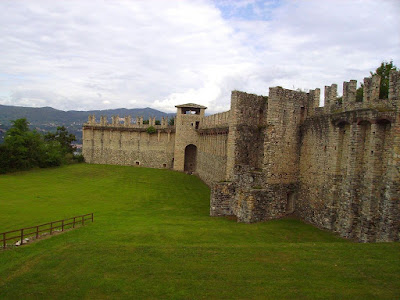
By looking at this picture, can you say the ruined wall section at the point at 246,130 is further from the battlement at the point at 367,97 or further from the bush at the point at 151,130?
the bush at the point at 151,130

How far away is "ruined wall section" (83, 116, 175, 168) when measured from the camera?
47.7 m

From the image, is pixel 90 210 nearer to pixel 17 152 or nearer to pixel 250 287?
pixel 250 287

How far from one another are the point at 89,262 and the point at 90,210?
11.7 metres

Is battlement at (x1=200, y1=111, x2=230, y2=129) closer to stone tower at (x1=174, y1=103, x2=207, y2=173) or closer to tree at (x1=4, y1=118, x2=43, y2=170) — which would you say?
stone tower at (x1=174, y1=103, x2=207, y2=173)

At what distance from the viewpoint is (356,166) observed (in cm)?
1504

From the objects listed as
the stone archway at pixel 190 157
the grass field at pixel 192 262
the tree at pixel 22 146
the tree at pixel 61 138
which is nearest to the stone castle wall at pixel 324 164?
the grass field at pixel 192 262

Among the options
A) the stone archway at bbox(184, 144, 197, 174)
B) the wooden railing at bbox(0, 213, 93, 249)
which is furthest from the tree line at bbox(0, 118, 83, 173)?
the wooden railing at bbox(0, 213, 93, 249)

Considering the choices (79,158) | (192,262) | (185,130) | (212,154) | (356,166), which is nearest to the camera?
(192,262)

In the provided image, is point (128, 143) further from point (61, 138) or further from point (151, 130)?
point (61, 138)

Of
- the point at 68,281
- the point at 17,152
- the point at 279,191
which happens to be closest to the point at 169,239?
the point at 68,281

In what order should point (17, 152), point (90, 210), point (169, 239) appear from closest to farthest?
point (169, 239) < point (90, 210) < point (17, 152)

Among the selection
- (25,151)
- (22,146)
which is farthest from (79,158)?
(22,146)

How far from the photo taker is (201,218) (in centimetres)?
2045

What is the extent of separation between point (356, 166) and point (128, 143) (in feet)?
127
